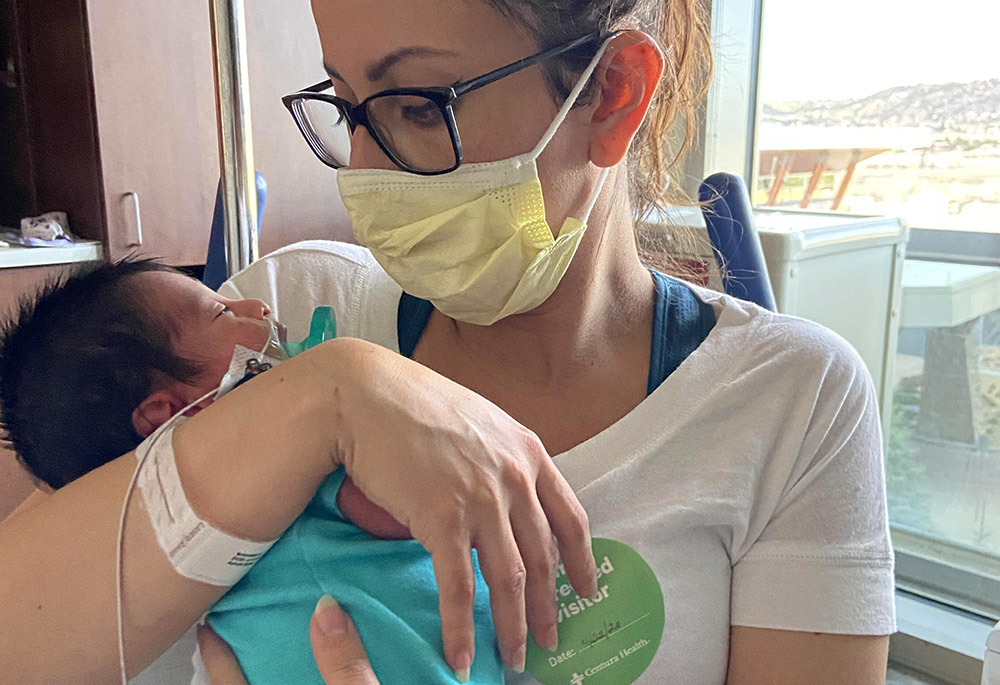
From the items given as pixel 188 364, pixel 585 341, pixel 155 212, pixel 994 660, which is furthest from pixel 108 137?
pixel 994 660

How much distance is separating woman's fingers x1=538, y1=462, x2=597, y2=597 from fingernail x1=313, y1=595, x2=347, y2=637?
0.22m

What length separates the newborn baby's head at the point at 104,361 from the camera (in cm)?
96

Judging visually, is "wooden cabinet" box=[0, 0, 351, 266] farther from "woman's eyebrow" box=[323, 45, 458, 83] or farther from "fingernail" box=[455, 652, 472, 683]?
"fingernail" box=[455, 652, 472, 683]

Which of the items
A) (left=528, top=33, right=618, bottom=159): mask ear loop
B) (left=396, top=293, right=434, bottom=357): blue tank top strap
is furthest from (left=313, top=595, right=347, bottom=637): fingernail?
(left=528, top=33, right=618, bottom=159): mask ear loop

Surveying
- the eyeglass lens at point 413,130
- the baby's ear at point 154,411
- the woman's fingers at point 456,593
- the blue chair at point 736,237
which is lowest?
the woman's fingers at point 456,593

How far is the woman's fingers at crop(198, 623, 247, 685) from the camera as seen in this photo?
83cm

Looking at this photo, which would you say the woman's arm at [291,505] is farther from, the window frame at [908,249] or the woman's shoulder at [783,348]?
the window frame at [908,249]

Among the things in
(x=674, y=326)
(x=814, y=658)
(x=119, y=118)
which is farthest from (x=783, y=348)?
(x=119, y=118)

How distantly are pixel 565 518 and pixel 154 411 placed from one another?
53 centimetres

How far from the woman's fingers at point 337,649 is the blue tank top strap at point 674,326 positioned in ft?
1.52

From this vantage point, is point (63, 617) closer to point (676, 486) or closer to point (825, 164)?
point (676, 486)

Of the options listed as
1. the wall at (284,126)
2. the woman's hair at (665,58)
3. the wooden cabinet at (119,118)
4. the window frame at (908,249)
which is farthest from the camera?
the wall at (284,126)

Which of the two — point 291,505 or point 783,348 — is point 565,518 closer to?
point 291,505

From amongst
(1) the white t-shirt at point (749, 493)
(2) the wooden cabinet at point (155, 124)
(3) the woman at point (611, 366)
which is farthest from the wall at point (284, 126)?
(1) the white t-shirt at point (749, 493)
